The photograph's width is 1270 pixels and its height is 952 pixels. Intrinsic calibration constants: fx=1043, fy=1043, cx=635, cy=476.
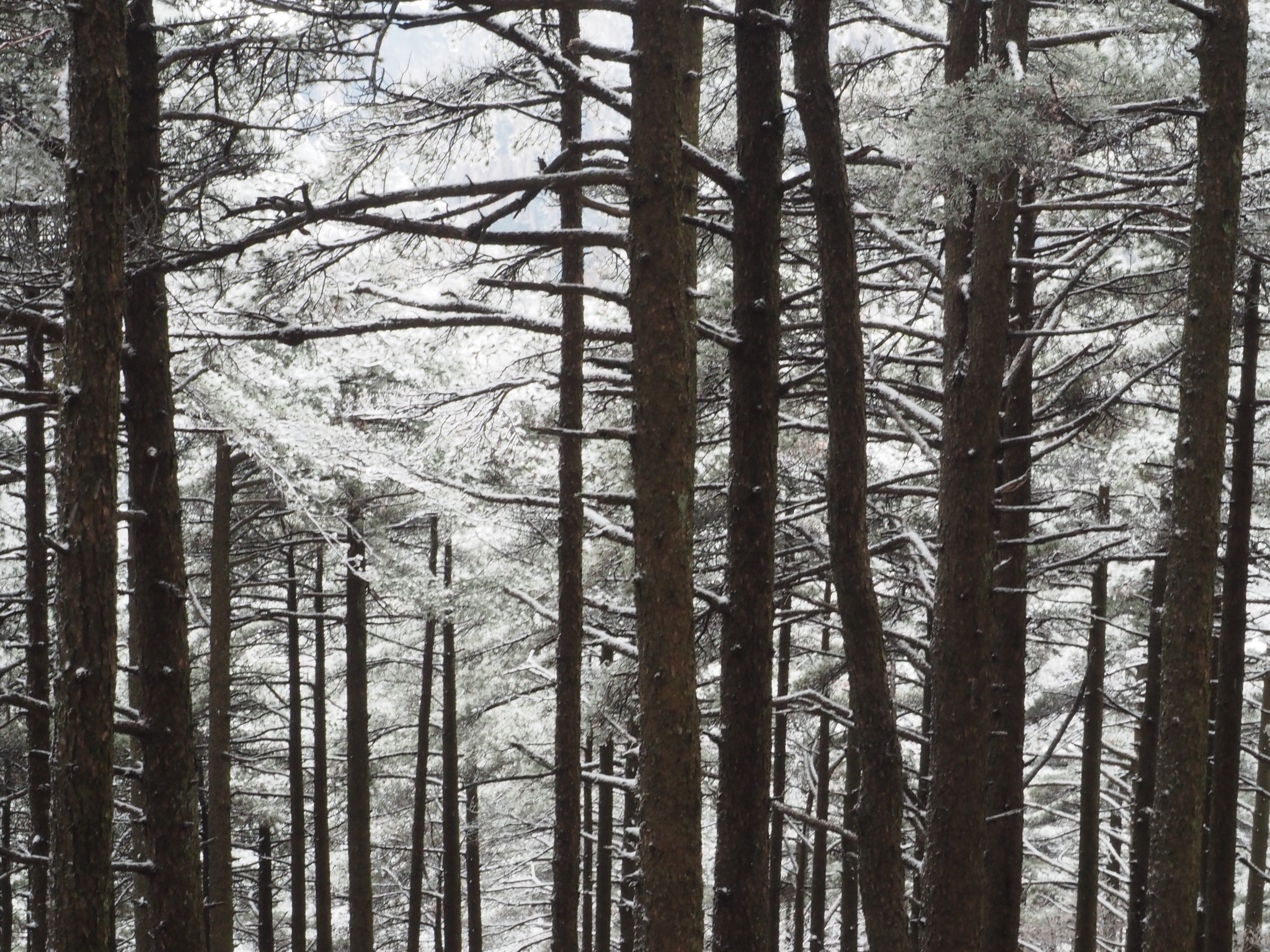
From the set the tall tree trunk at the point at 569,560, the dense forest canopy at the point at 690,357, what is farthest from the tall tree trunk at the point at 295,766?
Answer: the tall tree trunk at the point at 569,560

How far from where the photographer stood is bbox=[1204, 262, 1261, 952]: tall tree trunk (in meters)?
9.52

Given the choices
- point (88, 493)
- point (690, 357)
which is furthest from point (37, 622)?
point (690, 357)

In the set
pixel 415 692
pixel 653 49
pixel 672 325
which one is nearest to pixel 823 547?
pixel 672 325

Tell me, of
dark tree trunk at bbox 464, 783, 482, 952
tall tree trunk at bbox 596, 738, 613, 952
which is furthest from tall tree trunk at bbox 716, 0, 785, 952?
dark tree trunk at bbox 464, 783, 482, 952

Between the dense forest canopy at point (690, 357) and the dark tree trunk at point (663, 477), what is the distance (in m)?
0.02

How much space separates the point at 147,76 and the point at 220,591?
227 inches

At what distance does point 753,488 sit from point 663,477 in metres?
1.03

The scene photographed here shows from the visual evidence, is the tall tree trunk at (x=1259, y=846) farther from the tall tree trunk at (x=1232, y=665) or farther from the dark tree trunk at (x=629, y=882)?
the dark tree trunk at (x=629, y=882)

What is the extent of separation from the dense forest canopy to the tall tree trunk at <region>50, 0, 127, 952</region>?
18 mm

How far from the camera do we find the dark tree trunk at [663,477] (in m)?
5.03

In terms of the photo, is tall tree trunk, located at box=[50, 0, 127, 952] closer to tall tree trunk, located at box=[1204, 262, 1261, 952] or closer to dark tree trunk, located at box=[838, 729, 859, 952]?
tall tree trunk, located at box=[1204, 262, 1261, 952]

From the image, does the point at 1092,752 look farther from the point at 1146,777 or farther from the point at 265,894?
the point at 265,894

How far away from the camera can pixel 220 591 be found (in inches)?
417

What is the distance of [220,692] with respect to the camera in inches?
429
